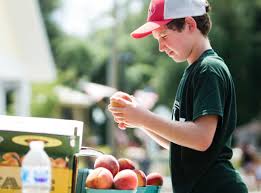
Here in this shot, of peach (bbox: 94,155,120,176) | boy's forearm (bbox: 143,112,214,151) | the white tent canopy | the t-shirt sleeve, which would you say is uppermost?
the white tent canopy

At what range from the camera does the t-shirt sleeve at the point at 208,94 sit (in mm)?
2854

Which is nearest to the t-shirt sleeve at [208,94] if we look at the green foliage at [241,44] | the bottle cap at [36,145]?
the bottle cap at [36,145]

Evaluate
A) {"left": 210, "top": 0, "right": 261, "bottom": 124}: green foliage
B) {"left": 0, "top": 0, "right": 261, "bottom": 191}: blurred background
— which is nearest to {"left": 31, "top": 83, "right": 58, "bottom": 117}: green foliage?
{"left": 0, "top": 0, "right": 261, "bottom": 191}: blurred background

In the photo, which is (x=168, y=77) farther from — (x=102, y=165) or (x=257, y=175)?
(x=102, y=165)

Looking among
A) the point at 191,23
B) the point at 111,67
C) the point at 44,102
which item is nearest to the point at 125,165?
the point at 191,23

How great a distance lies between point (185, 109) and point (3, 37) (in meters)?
14.3

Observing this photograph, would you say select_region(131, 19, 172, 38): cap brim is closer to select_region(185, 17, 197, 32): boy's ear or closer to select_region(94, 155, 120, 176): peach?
select_region(185, 17, 197, 32): boy's ear

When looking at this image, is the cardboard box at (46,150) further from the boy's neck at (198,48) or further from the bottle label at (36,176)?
the boy's neck at (198,48)

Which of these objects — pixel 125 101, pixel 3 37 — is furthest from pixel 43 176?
pixel 3 37

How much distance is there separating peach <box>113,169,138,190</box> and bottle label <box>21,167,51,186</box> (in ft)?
1.36

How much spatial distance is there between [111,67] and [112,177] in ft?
72.6

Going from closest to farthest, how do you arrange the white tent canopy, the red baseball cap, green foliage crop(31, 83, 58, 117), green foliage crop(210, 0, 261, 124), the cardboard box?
the cardboard box < the red baseball cap < the white tent canopy < green foliage crop(31, 83, 58, 117) < green foliage crop(210, 0, 261, 124)

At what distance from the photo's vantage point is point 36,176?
2.55 metres

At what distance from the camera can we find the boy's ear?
9.98 feet
